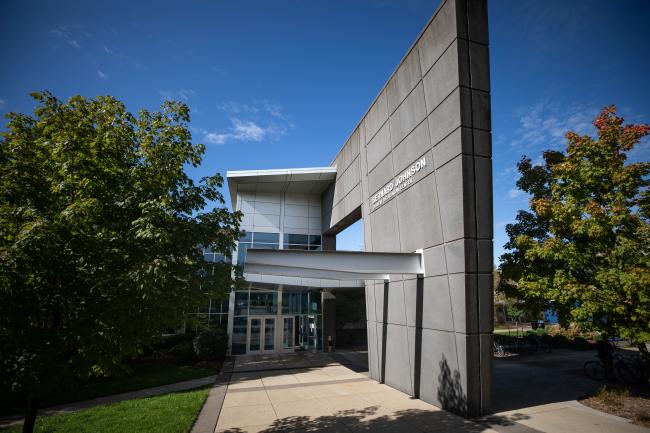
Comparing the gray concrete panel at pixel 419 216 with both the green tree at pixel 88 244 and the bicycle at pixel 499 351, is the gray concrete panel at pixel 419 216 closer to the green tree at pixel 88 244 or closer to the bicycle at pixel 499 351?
the green tree at pixel 88 244

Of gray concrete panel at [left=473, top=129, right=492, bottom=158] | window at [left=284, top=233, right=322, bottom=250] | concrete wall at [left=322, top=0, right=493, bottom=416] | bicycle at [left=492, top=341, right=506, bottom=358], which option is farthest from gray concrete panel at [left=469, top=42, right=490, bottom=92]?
window at [left=284, top=233, right=322, bottom=250]

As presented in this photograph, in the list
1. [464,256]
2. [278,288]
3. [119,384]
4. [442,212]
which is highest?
[442,212]

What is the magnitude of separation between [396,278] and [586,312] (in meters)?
5.72

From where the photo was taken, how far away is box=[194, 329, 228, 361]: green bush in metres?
19.7

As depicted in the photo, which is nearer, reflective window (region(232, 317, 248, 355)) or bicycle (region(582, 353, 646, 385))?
bicycle (region(582, 353, 646, 385))

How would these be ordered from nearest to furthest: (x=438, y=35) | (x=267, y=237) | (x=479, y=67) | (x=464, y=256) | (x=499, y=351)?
1. (x=464, y=256)
2. (x=479, y=67)
3. (x=438, y=35)
4. (x=499, y=351)
5. (x=267, y=237)

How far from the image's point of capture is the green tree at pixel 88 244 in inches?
195

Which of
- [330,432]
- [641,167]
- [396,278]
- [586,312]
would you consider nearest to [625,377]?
[586,312]

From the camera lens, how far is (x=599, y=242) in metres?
10.6

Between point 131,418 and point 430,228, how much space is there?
1036cm

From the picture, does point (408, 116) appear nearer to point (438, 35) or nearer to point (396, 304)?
point (438, 35)

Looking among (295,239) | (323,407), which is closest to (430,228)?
(323,407)

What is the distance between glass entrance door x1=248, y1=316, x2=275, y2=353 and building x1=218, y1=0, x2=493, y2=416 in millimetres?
11617

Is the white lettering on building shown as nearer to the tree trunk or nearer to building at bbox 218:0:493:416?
building at bbox 218:0:493:416
